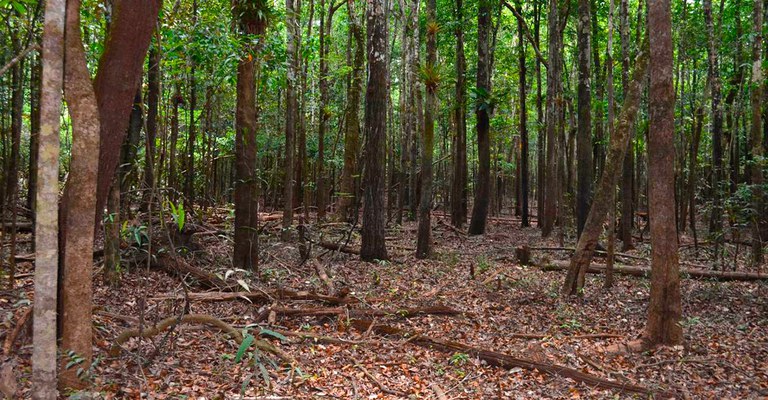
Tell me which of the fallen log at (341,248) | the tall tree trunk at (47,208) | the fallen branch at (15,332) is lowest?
the fallen branch at (15,332)

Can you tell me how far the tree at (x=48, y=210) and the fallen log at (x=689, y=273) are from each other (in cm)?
962

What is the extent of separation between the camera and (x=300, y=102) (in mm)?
16594

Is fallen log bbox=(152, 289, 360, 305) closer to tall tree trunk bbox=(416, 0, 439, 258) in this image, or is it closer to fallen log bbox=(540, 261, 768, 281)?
tall tree trunk bbox=(416, 0, 439, 258)

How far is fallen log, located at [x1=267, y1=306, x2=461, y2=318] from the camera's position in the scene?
21.1 feet

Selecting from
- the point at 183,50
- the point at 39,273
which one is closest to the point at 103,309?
the point at 39,273

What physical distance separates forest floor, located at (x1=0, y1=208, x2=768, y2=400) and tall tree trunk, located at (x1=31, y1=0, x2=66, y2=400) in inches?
36.4

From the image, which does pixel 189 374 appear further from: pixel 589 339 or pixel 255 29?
pixel 255 29

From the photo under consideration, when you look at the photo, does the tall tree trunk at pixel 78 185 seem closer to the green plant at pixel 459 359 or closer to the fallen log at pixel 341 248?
the green plant at pixel 459 359

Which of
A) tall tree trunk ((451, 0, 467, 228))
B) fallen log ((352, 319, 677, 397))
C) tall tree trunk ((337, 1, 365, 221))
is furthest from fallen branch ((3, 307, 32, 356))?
tall tree trunk ((451, 0, 467, 228))

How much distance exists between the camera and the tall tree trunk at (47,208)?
306 cm

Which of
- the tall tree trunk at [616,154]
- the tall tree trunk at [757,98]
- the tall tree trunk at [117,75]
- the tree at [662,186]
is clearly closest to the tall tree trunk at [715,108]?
the tall tree trunk at [757,98]

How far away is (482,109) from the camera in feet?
53.6

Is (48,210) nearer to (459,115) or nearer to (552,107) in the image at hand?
(552,107)

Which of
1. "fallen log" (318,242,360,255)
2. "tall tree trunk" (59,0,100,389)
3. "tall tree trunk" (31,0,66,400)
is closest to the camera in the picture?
"tall tree trunk" (31,0,66,400)
